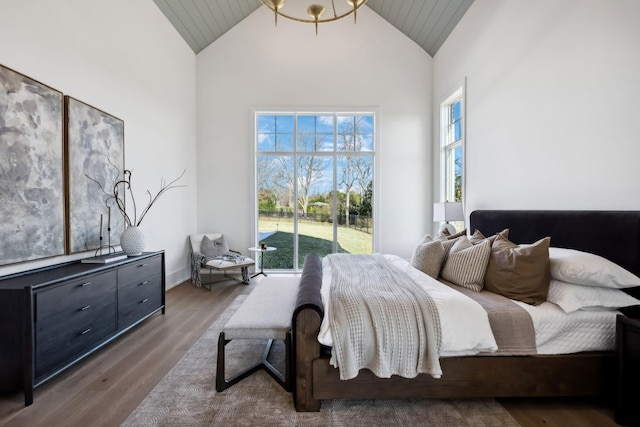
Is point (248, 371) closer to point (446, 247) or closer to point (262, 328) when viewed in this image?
point (262, 328)

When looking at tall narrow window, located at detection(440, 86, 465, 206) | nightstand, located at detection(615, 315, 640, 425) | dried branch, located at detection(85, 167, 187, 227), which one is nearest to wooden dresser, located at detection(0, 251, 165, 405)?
dried branch, located at detection(85, 167, 187, 227)

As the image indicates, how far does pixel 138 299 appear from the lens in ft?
9.09

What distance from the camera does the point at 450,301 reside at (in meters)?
1.69

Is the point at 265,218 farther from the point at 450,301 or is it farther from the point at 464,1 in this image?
Result: the point at 464,1

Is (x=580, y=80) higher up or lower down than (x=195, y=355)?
higher up

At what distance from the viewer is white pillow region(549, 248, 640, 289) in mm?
1675

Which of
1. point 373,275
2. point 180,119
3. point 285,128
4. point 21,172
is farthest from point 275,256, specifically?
point 21,172

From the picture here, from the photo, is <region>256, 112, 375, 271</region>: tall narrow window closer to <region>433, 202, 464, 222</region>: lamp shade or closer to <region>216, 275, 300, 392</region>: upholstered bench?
<region>433, 202, 464, 222</region>: lamp shade

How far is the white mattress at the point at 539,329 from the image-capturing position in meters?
1.60

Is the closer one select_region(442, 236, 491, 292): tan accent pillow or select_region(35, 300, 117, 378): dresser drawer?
select_region(35, 300, 117, 378): dresser drawer

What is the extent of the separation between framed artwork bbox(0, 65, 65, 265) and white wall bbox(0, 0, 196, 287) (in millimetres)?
119

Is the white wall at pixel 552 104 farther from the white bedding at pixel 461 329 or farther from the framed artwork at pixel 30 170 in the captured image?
the framed artwork at pixel 30 170

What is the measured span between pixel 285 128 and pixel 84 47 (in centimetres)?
286

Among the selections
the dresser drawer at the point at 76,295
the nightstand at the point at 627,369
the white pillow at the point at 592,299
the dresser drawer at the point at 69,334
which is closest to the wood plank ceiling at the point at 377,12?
the dresser drawer at the point at 76,295
